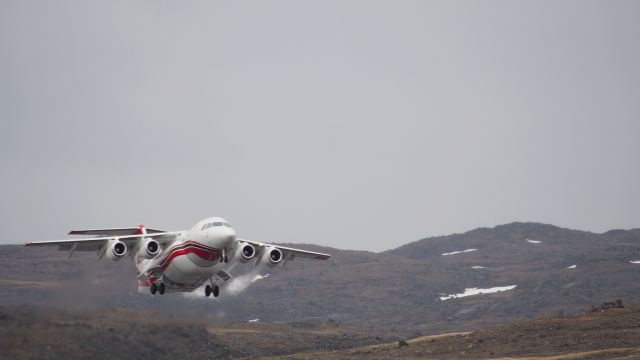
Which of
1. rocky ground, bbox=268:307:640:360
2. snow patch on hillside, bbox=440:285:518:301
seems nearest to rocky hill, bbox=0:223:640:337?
snow patch on hillside, bbox=440:285:518:301

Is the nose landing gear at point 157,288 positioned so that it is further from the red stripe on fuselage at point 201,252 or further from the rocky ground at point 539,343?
the rocky ground at point 539,343

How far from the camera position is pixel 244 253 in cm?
4781

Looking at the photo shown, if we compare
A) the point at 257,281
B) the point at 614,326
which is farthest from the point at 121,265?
Answer: the point at 257,281

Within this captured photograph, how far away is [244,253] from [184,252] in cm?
310

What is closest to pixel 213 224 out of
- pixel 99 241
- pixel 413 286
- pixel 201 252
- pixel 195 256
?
pixel 201 252

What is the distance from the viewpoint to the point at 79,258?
16300 cm

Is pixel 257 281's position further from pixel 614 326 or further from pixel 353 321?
pixel 614 326

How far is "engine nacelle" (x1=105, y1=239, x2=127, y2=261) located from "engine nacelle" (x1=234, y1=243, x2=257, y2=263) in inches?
232

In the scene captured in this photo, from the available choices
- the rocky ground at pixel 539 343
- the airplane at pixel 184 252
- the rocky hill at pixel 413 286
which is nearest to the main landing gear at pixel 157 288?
the airplane at pixel 184 252

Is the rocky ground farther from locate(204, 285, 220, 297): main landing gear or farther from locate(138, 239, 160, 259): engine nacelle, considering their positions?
locate(138, 239, 160, 259): engine nacelle

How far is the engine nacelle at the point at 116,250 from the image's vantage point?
47906mm

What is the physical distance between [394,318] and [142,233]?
94.0 m

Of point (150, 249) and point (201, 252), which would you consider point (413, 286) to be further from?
point (201, 252)

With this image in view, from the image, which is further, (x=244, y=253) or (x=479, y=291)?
(x=479, y=291)
